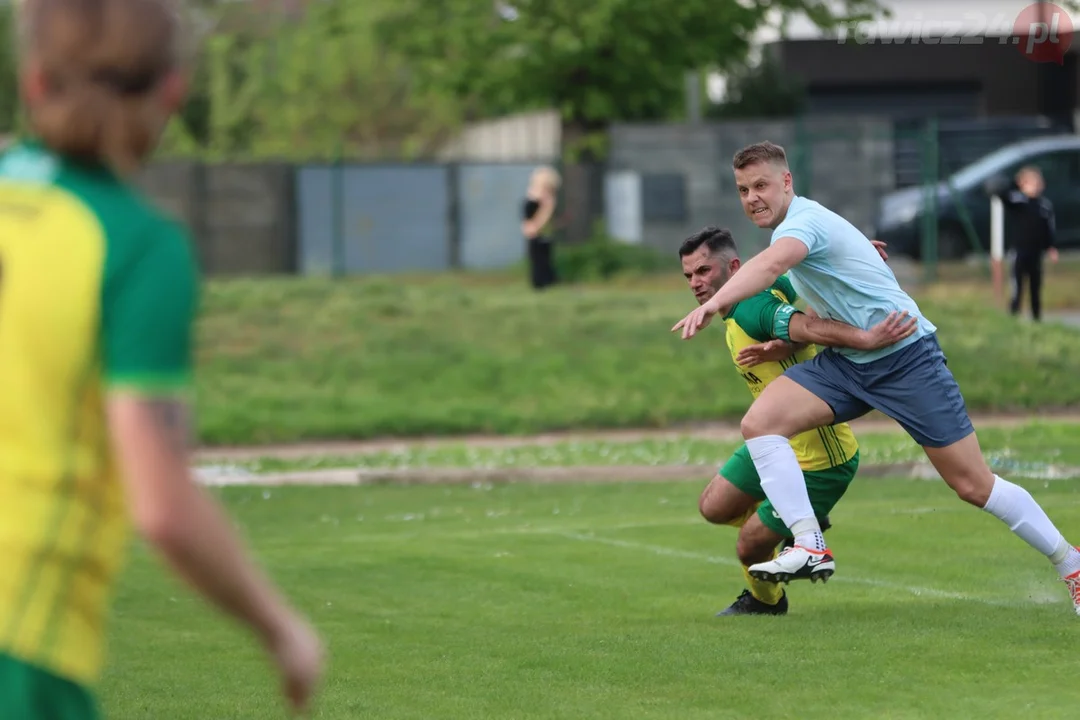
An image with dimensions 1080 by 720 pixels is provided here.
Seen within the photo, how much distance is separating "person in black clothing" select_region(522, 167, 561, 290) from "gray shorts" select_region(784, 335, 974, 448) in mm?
18692

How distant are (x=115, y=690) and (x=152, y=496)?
443cm

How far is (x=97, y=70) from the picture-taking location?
8.59 ft

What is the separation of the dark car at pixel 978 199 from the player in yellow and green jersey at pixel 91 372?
1061 inches

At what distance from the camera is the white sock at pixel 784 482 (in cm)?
734

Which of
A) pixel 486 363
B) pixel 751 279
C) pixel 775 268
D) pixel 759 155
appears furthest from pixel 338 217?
pixel 751 279

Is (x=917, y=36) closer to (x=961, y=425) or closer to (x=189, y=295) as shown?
(x=961, y=425)

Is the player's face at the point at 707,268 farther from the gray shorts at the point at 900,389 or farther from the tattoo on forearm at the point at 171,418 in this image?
the tattoo on forearm at the point at 171,418

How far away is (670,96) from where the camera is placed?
35.7 m

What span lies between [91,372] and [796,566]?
483 centimetres

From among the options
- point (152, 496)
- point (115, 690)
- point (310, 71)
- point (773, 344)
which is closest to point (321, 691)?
point (115, 690)

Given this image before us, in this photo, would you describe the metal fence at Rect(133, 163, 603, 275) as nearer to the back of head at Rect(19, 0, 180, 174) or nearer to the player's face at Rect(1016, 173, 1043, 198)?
the player's face at Rect(1016, 173, 1043, 198)

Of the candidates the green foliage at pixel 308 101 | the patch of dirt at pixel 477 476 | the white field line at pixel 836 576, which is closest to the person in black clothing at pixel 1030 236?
the patch of dirt at pixel 477 476

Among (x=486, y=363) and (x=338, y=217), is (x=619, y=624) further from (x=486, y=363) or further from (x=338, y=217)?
(x=338, y=217)

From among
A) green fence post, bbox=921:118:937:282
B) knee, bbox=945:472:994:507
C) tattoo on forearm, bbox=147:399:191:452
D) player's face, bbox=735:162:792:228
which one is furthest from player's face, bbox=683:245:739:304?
green fence post, bbox=921:118:937:282
